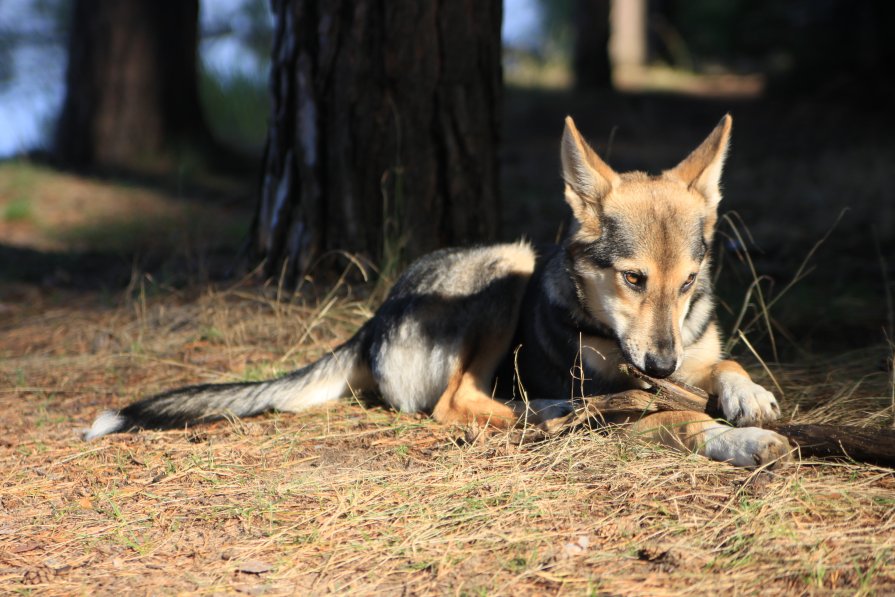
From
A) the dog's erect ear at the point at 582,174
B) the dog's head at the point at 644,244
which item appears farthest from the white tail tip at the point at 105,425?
the dog's erect ear at the point at 582,174

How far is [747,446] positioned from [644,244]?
105 centimetres

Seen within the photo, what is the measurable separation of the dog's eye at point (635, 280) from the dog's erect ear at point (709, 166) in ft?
2.19

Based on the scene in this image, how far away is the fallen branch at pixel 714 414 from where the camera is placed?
12.3ft

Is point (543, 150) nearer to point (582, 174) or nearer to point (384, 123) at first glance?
point (384, 123)

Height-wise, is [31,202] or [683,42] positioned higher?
[683,42]

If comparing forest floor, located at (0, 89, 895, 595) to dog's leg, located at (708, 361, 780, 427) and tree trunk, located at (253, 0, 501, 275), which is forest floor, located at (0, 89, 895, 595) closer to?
dog's leg, located at (708, 361, 780, 427)

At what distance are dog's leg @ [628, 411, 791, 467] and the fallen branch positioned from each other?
2.9 inches

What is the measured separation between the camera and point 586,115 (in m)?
13.7

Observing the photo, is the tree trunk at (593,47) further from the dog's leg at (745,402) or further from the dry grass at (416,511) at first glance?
the dog's leg at (745,402)

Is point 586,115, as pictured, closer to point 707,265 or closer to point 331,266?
point 331,266

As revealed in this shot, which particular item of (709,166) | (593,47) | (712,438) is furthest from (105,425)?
(593,47)

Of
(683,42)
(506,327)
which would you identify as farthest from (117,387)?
(683,42)

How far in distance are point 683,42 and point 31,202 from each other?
51.0ft

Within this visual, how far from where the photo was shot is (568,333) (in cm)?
472
